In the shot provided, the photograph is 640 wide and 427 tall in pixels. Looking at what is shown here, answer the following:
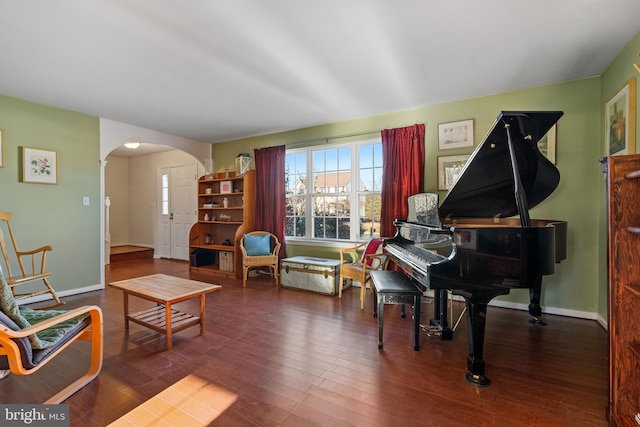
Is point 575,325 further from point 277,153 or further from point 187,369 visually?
point 277,153

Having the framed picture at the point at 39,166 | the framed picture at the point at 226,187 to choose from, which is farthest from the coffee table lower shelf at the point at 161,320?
the framed picture at the point at 226,187

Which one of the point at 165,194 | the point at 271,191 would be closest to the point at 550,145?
the point at 271,191

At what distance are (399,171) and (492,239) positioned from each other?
2131mm

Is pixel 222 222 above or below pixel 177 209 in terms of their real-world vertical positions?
below

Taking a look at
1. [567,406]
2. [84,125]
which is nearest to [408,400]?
[567,406]

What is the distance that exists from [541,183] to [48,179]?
19.4 feet

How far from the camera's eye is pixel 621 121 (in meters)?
2.52

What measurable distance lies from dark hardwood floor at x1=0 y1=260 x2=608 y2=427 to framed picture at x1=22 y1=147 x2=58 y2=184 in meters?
2.18

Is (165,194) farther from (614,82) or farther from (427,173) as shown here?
(614,82)

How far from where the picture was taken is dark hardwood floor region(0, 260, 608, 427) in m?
1.61

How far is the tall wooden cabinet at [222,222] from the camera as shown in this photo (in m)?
5.11

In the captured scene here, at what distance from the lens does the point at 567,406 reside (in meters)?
1.68

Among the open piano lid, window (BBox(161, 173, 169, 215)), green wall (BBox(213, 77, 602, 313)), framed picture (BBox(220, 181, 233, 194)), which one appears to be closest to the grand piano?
the open piano lid

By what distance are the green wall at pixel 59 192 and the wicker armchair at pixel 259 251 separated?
2210mm
